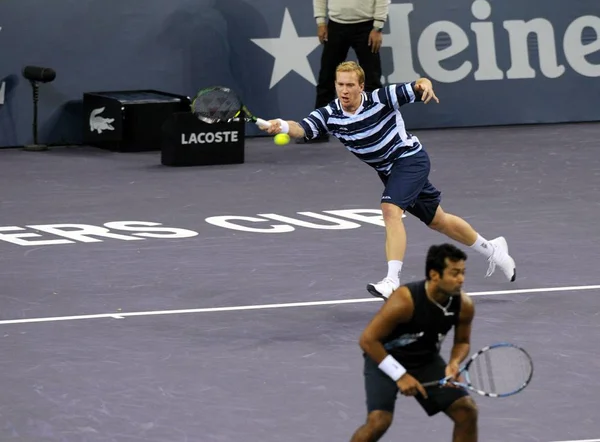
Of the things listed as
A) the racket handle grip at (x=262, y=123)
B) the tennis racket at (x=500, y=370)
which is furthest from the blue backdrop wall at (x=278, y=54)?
the tennis racket at (x=500, y=370)

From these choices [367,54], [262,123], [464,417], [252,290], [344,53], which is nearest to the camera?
A: [464,417]

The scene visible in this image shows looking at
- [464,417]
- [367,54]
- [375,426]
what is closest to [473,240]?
[464,417]

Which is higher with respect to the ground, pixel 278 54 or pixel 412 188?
pixel 278 54

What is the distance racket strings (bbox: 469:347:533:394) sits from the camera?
615cm

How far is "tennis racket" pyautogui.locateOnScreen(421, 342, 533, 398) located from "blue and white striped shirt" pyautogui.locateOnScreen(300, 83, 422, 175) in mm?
4272

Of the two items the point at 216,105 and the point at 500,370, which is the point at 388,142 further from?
the point at 500,370

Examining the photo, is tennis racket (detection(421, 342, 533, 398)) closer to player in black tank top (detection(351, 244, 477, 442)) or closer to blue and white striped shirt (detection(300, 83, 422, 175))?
player in black tank top (detection(351, 244, 477, 442))

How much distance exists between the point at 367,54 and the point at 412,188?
24.2 ft

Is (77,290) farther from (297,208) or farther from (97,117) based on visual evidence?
(97,117)

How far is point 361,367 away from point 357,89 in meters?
2.14

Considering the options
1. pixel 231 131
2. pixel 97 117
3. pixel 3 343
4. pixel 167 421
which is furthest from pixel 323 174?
pixel 167 421

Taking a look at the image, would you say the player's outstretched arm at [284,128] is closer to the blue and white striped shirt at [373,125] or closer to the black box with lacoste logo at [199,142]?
the blue and white striped shirt at [373,125]

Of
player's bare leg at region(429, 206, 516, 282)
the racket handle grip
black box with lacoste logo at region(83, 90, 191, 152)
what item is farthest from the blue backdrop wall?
the racket handle grip

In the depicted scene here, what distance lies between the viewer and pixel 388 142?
10453mm
